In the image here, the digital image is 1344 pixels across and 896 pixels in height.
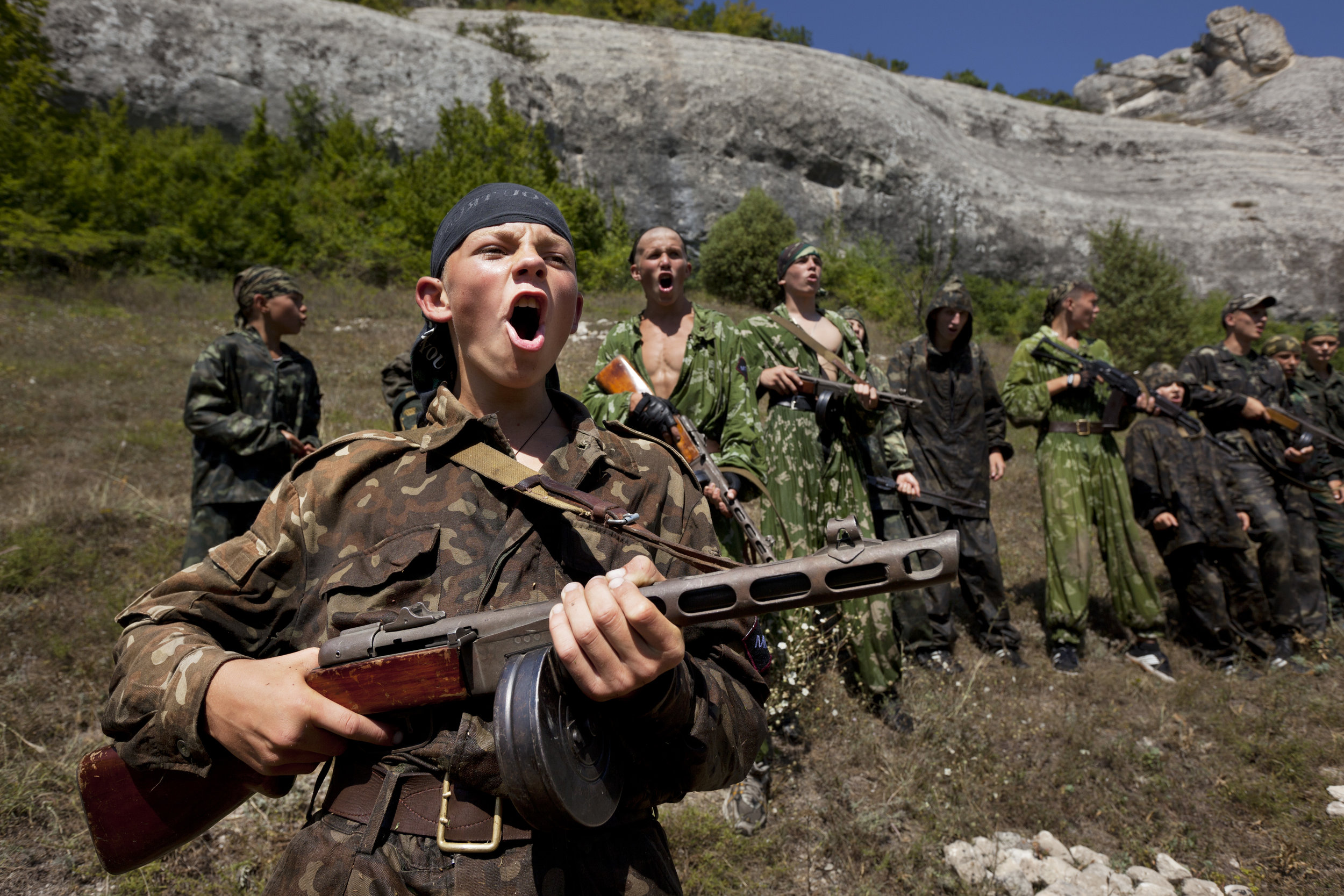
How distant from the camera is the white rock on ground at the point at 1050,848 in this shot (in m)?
3.46

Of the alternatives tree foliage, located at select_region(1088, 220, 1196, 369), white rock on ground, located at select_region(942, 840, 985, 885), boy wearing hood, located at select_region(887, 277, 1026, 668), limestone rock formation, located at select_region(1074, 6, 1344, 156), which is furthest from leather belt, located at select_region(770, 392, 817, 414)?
limestone rock formation, located at select_region(1074, 6, 1344, 156)

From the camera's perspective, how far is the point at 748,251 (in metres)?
24.2

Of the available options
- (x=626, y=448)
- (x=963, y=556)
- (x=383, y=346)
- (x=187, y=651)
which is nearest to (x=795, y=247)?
(x=963, y=556)

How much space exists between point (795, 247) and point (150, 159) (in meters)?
23.4

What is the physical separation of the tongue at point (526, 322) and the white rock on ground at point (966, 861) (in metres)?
3.18

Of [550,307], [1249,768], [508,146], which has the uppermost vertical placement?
[508,146]

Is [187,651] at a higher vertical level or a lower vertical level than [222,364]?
higher

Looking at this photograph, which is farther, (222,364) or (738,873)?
(222,364)

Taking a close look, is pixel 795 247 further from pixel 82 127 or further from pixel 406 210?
pixel 82 127

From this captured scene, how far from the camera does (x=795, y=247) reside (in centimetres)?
514

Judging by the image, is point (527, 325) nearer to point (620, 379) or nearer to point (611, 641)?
point (611, 641)

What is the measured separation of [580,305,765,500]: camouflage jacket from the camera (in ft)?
13.5

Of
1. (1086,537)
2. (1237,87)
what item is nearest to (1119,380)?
(1086,537)

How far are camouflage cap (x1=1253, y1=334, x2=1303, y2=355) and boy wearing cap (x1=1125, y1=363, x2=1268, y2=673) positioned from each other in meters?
1.59
